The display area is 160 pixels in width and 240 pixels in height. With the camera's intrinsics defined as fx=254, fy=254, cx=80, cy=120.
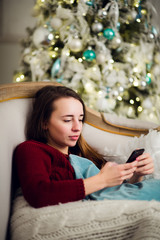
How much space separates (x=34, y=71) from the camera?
2031 millimetres

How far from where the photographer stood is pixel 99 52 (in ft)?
6.48

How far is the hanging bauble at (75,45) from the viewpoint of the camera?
1.88m

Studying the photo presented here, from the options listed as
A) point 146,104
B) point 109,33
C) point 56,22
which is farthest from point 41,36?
point 146,104

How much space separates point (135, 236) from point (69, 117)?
0.50 metres

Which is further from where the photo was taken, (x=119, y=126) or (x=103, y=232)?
(x=119, y=126)

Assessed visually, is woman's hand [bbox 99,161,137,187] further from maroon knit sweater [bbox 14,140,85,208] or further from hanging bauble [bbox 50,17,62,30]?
hanging bauble [bbox 50,17,62,30]

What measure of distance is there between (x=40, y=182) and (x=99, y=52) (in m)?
1.43

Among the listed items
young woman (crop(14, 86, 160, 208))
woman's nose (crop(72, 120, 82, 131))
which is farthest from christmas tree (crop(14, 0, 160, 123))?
woman's nose (crop(72, 120, 82, 131))

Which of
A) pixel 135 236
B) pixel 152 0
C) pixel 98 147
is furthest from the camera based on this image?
pixel 152 0

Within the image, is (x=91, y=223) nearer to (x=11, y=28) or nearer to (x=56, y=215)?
(x=56, y=215)

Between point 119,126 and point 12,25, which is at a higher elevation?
point 12,25

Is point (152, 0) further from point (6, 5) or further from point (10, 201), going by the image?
point (10, 201)

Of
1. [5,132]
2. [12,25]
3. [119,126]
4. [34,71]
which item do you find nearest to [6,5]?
[12,25]

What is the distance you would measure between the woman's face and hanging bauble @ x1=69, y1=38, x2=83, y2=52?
96cm
